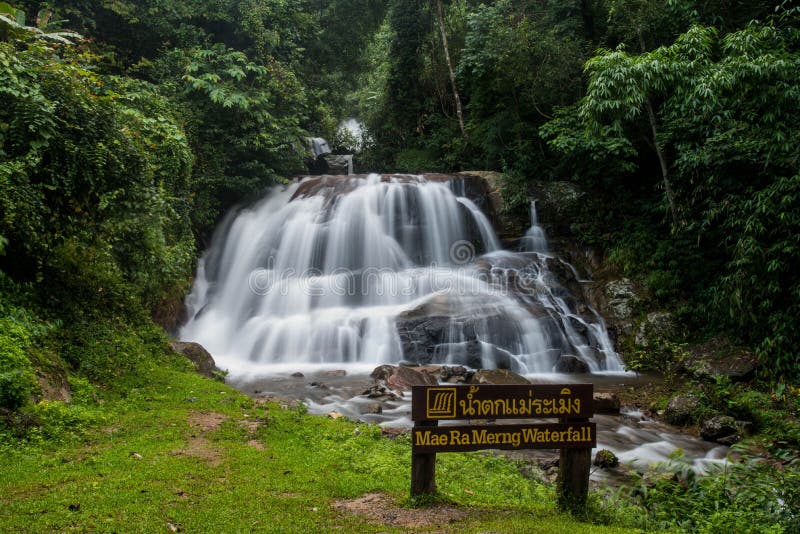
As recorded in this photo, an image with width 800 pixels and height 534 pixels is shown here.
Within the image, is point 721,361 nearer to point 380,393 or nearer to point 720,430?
point 720,430

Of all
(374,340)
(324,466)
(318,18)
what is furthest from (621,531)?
(318,18)

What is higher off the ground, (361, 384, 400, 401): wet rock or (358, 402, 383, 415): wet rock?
(361, 384, 400, 401): wet rock

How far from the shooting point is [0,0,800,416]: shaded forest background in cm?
761

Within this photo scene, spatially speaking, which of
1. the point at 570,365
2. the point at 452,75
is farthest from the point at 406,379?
the point at 452,75

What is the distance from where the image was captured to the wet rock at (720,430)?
8141 mm

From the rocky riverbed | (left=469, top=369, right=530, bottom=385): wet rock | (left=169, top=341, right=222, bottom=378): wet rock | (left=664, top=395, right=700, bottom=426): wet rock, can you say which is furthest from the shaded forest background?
(left=469, top=369, right=530, bottom=385): wet rock

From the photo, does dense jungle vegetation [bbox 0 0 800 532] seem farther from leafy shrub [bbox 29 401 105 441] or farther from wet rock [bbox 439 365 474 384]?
wet rock [bbox 439 365 474 384]

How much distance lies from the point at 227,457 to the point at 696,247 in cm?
1287

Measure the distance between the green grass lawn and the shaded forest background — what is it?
1.19m

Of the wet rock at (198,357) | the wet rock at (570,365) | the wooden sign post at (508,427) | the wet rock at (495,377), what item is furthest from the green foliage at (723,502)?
the wet rock at (198,357)

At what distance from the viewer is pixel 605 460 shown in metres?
7.00

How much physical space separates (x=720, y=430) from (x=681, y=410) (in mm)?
773

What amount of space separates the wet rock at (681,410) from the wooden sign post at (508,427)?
5443mm

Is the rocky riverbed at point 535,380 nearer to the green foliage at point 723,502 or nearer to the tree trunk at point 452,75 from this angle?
the green foliage at point 723,502
